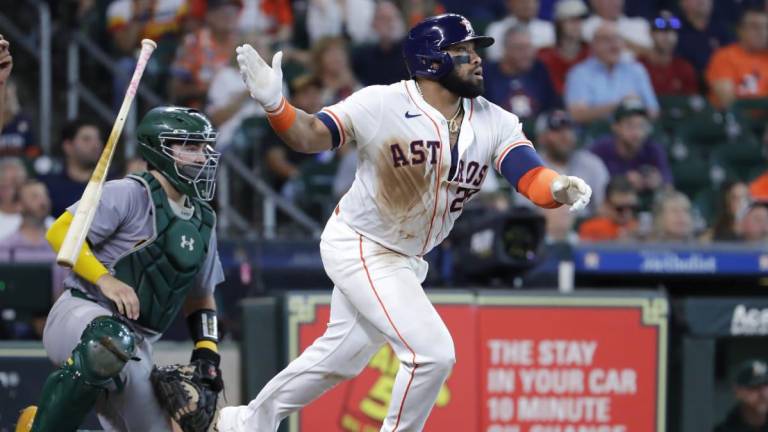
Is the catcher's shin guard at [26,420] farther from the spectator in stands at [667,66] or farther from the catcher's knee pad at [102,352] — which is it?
the spectator in stands at [667,66]

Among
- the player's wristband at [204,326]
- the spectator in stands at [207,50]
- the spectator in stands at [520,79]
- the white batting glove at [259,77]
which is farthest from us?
the spectator in stands at [520,79]

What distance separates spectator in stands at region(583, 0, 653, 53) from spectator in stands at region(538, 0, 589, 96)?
10 centimetres

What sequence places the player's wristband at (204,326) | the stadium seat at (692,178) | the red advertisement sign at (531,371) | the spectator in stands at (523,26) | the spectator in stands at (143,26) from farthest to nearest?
the spectator in stands at (523,26)
the stadium seat at (692,178)
the spectator in stands at (143,26)
the red advertisement sign at (531,371)
the player's wristband at (204,326)

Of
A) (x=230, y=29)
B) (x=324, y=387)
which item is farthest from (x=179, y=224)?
(x=230, y=29)

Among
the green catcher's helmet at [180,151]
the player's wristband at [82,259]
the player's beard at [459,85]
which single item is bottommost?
the player's wristband at [82,259]

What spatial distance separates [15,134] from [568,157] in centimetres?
359

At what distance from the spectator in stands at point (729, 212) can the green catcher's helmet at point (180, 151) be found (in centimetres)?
412

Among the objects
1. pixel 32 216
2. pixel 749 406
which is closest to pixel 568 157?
pixel 749 406

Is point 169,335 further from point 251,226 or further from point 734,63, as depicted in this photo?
point 734,63

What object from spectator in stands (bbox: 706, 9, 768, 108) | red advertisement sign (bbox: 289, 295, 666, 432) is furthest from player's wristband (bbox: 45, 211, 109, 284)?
spectator in stands (bbox: 706, 9, 768, 108)

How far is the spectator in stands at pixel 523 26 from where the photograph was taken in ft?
34.6

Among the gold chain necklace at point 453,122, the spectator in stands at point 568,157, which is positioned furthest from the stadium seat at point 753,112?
the gold chain necklace at point 453,122

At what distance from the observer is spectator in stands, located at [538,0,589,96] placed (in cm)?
1059

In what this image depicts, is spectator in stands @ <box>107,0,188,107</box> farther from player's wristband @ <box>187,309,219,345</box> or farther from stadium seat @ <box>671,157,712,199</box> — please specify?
player's wristband @ <box>187,309,219,345</box>
